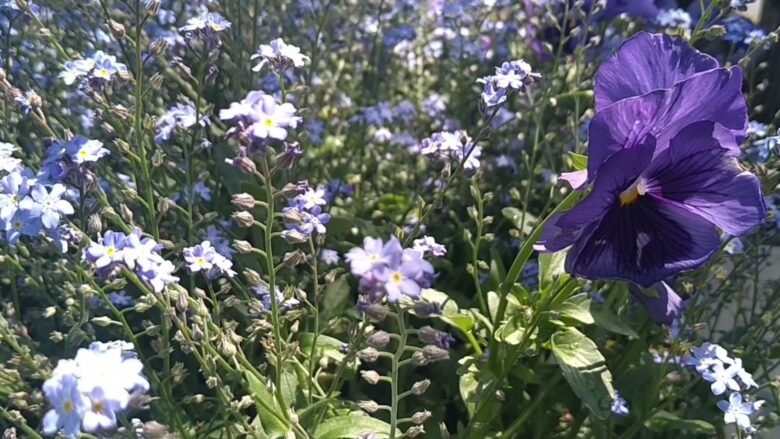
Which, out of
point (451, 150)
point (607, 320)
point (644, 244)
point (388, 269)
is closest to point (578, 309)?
point (607, 320)

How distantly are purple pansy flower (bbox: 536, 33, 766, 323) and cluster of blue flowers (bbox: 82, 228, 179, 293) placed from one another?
1.64ft

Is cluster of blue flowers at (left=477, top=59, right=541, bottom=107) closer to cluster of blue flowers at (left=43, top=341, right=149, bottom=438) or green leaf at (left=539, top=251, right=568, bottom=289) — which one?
green leaf at (left=539, top=251, right=568, bottom=289)

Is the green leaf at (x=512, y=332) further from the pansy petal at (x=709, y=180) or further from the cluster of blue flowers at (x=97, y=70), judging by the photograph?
the cluster of blue flowers at (x=97, y=70)

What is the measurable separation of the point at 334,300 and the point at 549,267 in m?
0.43

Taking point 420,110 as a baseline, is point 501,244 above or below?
below

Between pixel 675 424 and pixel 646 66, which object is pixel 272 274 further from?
pixel 675 424

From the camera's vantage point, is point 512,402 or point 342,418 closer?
point 342,418

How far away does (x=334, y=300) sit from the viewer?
1507mm

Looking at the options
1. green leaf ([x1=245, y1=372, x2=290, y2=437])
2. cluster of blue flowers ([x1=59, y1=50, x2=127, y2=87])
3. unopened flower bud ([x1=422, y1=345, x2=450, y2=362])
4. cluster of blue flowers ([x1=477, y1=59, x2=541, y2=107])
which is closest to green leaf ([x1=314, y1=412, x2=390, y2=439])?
green leaf ([x1=245, y1=372, x2=290, y2=437])

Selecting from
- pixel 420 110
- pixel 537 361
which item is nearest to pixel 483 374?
pixel 537 361

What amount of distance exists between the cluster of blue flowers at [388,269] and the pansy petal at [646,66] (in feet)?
1.31

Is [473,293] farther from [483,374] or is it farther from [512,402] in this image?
[483,374]

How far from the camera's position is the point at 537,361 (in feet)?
5.06

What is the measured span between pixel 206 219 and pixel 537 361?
0.72 meters
